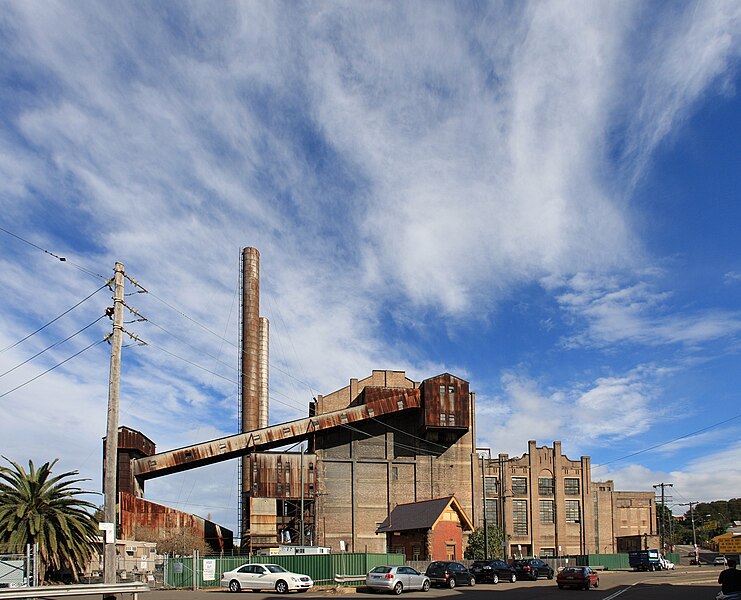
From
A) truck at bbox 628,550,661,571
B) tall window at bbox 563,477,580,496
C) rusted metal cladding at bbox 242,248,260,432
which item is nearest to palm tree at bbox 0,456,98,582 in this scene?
rusted metal cladding at bbox 242,248,260,432

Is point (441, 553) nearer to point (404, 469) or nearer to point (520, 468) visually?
point (404, 469)

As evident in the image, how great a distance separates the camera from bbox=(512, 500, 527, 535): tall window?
9346 cm

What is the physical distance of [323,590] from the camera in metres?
35.1

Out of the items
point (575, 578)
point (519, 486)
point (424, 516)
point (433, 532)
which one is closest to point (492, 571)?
point (433, 532)

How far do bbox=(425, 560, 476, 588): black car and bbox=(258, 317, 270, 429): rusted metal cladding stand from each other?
42497 millimetres

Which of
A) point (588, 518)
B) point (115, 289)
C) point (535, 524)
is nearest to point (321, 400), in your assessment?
point (535, 524)

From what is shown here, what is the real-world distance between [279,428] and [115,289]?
5015 cm

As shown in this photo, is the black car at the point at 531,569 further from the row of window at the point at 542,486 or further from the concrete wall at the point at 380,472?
the row of window at the point at 542,486

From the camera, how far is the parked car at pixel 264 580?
109 feet

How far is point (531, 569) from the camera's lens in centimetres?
5288

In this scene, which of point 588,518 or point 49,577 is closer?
point 49,577

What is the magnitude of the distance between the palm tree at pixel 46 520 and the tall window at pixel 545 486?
71499mm

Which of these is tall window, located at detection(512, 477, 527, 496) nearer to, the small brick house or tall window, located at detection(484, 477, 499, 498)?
tall window, located at detection(484, 477, 499, 498)

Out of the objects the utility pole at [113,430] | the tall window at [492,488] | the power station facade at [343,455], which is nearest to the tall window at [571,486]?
the tall window at [492,488]
